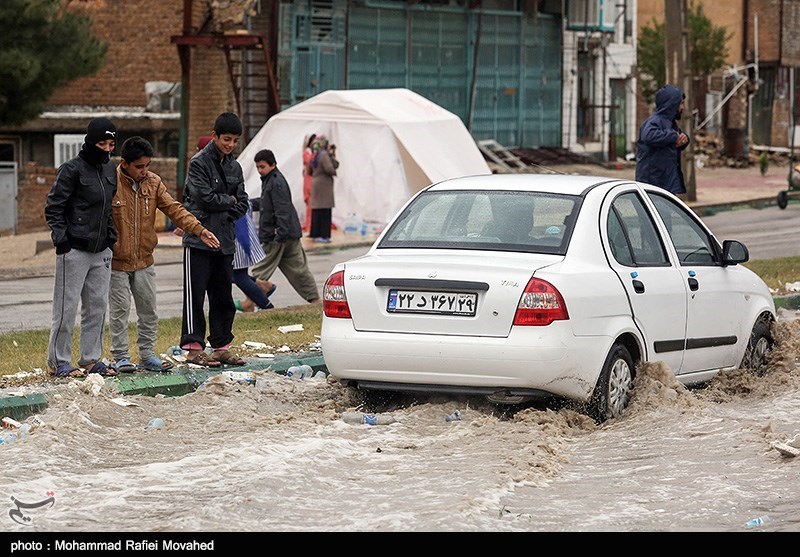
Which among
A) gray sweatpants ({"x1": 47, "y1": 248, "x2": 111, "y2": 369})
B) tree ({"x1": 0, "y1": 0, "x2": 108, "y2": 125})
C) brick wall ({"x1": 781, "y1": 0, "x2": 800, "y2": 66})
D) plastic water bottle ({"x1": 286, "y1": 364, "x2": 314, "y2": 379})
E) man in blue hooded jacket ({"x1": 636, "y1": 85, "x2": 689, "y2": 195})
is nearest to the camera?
gray sweatpants ({"x1": 47, "y1": 248, "x2": 111, "y2": 369})

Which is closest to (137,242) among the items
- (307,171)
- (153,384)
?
(153,384)

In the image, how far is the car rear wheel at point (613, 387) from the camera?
29.0 feet

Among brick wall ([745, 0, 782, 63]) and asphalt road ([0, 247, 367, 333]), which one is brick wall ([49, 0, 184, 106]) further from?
brick wall ([745, 0, 782, 63])

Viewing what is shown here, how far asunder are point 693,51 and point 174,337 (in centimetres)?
3942

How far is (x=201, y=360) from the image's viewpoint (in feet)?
36.4

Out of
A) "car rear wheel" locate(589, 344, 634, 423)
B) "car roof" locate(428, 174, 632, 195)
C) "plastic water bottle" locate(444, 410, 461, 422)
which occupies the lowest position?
"plastic water bottle" locate(444, 410, 461, 422)

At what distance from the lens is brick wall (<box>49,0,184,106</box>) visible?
122 ft

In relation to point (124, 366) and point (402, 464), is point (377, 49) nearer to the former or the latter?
point (124, 366)

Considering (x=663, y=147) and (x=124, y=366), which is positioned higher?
(x=663, y=147)

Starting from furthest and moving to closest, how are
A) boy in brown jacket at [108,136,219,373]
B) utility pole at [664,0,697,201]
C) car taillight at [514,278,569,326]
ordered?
utility pole at [664,0,697,201]
boy in brown jacket at [108,136,219,373]
car taillight at [514,278,569,326]

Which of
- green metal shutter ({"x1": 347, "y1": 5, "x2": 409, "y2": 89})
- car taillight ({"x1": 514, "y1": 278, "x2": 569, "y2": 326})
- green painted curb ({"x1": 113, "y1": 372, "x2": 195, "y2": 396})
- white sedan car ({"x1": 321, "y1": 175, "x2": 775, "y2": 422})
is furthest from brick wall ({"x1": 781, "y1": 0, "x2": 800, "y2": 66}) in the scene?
car taillight ({"x1": 514, "y1": 278, "x2": 569, "y2": 326})

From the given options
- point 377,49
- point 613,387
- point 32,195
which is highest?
point 377,49

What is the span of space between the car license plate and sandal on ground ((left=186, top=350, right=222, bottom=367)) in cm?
252

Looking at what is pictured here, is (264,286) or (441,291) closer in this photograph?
(441,291)
